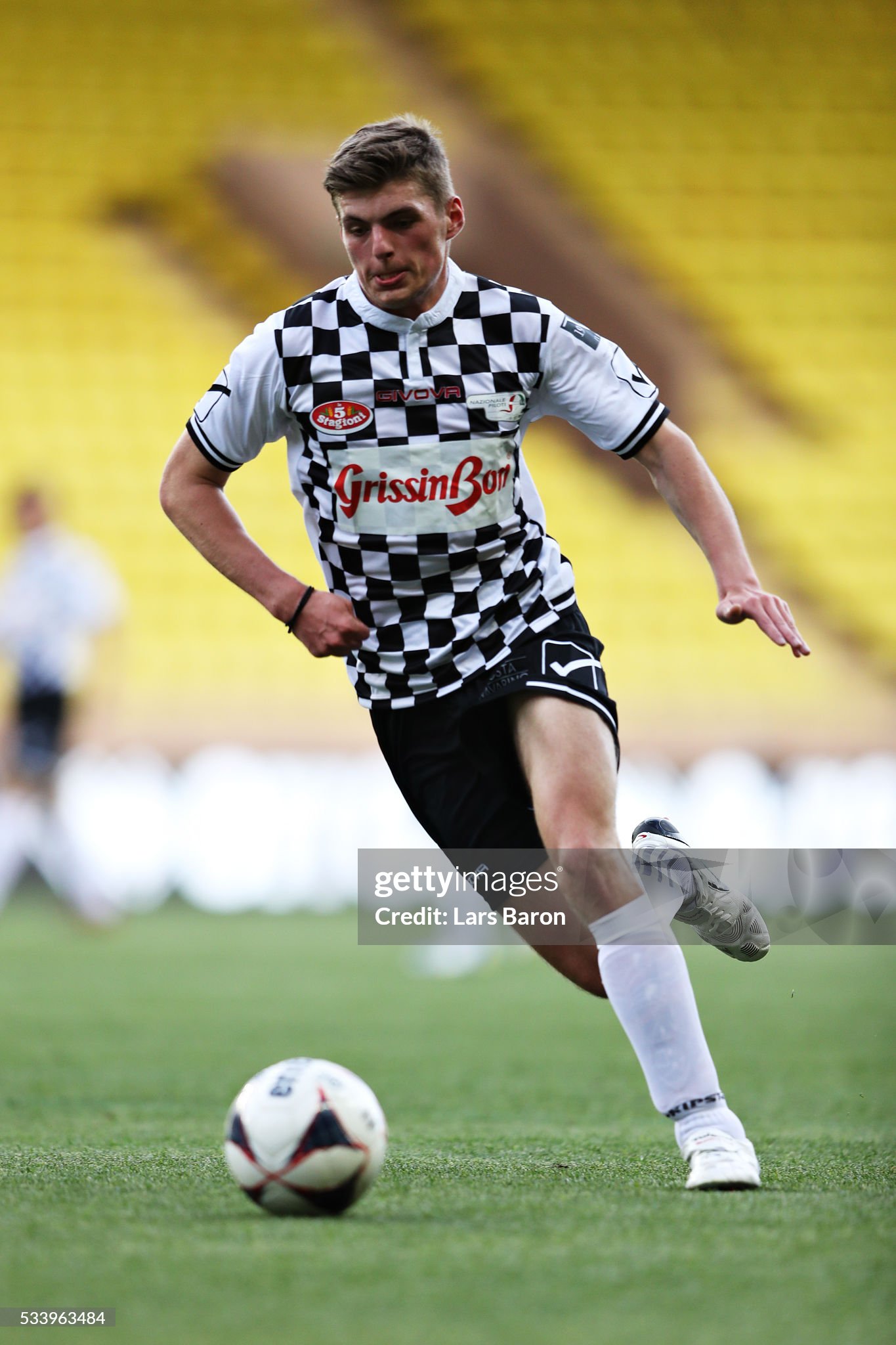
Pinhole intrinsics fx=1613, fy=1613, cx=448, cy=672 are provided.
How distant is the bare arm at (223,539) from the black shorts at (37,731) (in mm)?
7030

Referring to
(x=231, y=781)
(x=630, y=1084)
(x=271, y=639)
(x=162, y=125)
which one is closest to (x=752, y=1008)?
(x=630, y=1084)

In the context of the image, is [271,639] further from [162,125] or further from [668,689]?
[162,125]

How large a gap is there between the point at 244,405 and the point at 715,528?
0.97 metres

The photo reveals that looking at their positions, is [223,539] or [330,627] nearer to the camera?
[330,627]

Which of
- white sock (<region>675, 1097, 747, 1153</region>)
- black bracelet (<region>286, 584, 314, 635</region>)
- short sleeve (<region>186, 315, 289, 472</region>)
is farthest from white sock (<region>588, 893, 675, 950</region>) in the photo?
short sleeve (<region>186, 315, 289, 472</region>)

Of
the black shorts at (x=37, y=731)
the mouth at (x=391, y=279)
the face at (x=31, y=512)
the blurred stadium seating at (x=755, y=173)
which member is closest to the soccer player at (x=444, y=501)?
the mouth at (x=391, y=279)

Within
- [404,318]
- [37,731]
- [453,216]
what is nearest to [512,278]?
[37,731]

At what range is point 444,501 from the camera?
321 centimetres

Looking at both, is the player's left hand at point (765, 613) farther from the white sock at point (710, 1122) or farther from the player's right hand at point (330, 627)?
the white sock at point (710, 1122)

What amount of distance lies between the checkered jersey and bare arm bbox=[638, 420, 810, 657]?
0.23 ft

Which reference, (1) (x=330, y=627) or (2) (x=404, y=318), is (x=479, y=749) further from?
(2) (x=404, y=318)

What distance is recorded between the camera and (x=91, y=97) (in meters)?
12.8

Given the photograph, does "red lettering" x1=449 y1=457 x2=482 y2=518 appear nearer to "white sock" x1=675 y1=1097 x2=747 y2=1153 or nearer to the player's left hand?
the player's left hand

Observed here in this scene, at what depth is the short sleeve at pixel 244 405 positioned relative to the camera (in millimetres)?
3223
